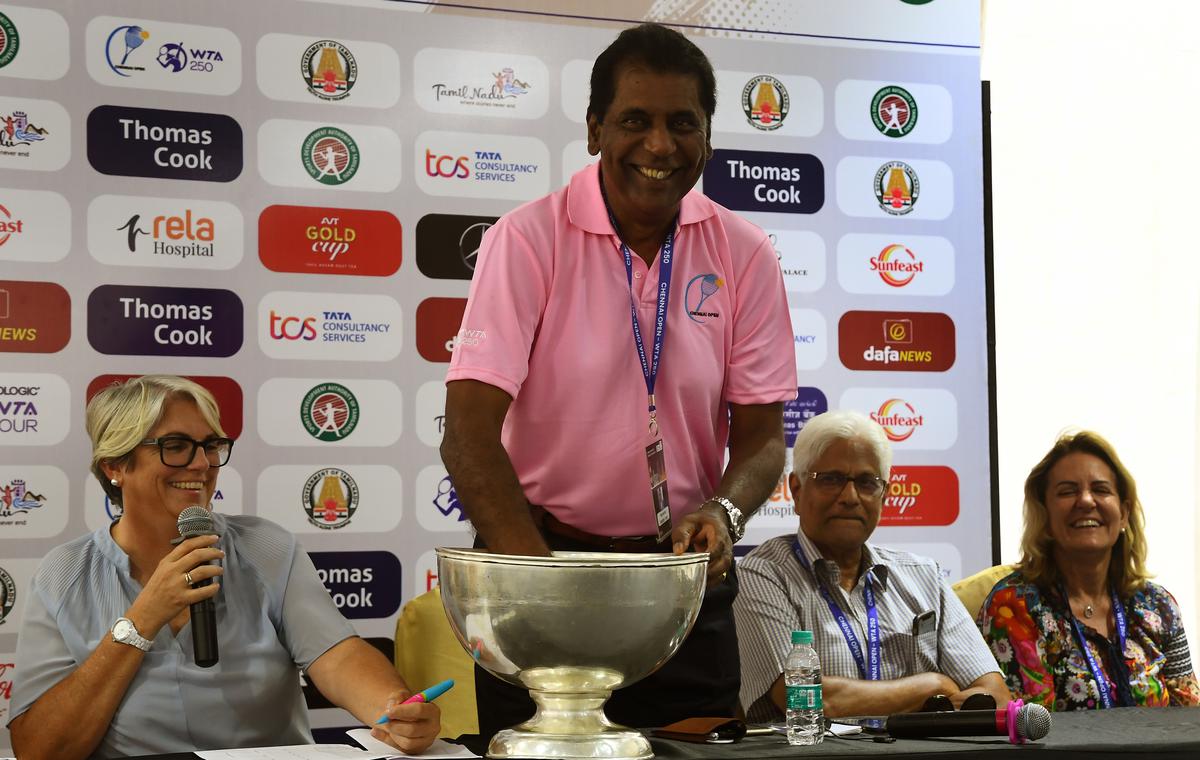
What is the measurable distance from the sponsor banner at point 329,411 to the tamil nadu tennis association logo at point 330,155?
1.71 ft

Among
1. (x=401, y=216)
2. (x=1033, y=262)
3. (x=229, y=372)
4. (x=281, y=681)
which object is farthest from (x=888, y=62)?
(x=281, y=681)

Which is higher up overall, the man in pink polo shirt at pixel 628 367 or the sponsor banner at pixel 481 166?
the sponsor banner at pixel 481 166

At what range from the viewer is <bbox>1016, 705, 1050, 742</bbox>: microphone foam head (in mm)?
1405

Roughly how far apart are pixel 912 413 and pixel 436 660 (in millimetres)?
1630

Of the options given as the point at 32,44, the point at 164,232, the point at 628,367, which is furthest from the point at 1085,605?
the point at 32,44

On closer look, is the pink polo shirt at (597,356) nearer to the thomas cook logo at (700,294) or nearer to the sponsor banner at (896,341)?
the thomas cook logo at (700,294)

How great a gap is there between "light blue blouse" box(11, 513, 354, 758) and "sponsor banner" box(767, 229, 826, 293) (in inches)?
69.3

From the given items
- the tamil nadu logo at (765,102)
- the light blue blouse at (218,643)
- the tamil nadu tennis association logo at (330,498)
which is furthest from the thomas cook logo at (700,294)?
the tamil nadu logo at (765,102)

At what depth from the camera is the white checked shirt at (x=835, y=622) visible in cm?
255

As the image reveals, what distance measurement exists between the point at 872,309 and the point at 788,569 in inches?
42.7

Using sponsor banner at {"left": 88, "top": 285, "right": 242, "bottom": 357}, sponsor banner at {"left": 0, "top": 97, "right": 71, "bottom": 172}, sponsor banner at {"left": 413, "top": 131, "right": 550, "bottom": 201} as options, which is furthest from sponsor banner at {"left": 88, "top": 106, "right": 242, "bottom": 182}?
sponsor banner at {"left": 413, "top": 131, "right": 550, "bottom": 201}

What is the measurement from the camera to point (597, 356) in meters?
1.69

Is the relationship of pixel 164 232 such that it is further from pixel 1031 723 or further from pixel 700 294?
pixel 1031 723

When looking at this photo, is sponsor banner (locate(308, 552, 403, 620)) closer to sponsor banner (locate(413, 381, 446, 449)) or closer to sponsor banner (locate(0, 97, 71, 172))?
sponsor banner (locate(413, 381, 446, 449))
